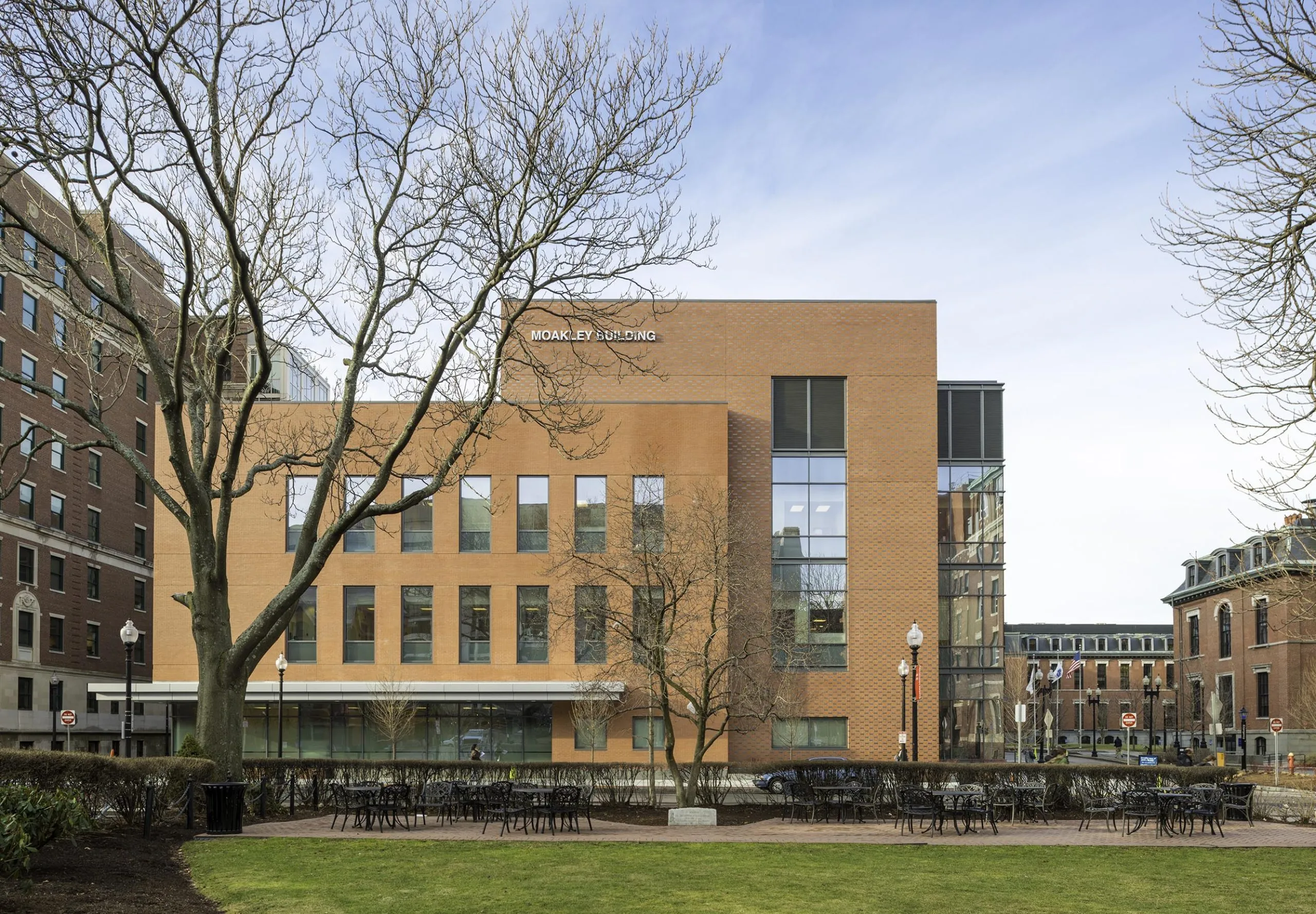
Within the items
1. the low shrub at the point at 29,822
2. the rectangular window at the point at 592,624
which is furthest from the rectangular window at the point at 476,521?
the low shrub at the point at 29,822

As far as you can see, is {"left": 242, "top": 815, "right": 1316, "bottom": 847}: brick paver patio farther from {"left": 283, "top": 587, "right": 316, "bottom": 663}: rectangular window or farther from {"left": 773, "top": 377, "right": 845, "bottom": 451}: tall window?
{"left": 773, "top": 377, "right": 845, "bottom": 451}: tall window

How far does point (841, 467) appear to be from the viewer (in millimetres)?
50844

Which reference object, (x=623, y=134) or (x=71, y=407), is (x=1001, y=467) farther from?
(x=71, y=407)

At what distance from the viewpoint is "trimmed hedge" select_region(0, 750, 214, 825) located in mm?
18406

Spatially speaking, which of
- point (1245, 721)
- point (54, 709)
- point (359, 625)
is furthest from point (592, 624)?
point (1245, 721)

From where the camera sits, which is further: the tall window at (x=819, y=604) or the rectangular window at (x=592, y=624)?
the tall window at (x=819, y=604)

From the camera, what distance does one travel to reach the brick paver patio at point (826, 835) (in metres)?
22.3

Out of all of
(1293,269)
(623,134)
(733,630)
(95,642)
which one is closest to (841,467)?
(733,630)

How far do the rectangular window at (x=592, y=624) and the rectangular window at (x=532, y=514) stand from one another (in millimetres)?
3588

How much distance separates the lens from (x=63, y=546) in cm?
6262

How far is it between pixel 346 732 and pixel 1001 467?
28.0m

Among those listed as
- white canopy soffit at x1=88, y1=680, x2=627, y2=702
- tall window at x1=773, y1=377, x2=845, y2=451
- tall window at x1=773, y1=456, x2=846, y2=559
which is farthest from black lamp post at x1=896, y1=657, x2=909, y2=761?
white canopy soffit at x1=88, y1=680, x2=627, y2=702

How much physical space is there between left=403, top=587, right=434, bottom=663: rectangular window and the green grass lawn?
26821 millimetres

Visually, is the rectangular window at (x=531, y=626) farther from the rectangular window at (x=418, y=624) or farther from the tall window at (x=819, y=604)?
the tall window at (x=819, y=604)
